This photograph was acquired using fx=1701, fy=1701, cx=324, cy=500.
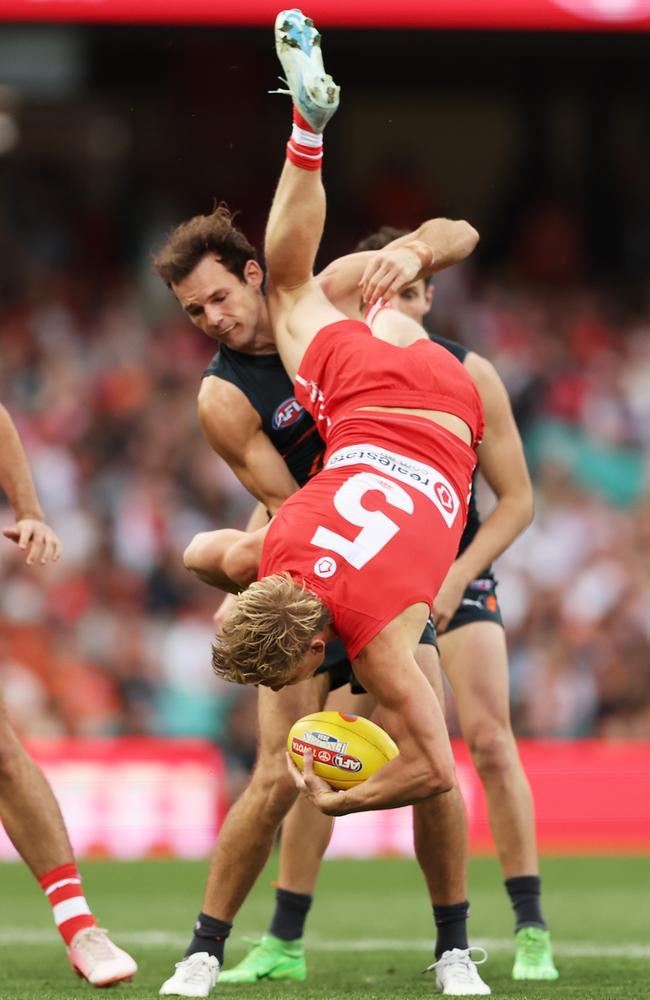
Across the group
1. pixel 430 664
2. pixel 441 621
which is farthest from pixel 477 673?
pixel 430 664

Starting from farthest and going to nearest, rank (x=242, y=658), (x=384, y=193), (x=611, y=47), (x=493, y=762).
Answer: (x=384, y=193)
(x=611, y=47)
(x=493, y=762)
(x=242, y=658)

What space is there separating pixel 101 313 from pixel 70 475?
2.21m

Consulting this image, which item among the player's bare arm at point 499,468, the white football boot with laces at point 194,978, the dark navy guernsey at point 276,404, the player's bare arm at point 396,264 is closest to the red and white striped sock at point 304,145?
the player's bare arm at point 396,264

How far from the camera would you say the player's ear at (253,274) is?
623 cm

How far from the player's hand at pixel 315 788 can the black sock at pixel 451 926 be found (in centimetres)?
88

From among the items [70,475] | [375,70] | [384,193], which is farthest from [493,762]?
[375,70]

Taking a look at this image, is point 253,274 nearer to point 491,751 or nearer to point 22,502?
point 22,502

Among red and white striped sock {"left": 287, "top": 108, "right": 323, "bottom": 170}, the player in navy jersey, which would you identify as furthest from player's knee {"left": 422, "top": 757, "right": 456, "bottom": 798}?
red and white striped sock {"left": 287, "top": 108, "right": 323, "bottom": 170}

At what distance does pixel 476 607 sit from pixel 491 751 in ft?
1.88

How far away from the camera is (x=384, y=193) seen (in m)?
17.1

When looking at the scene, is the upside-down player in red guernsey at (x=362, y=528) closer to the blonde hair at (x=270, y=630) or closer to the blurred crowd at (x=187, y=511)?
the blonde hair at (x=270, y=630)

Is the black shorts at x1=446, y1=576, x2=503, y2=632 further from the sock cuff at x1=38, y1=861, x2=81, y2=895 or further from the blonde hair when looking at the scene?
the sock cuff at x1=38, y1=861, x2=81, y2=895

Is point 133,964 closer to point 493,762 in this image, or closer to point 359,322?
point 493,762

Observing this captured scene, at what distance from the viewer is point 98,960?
578cm
